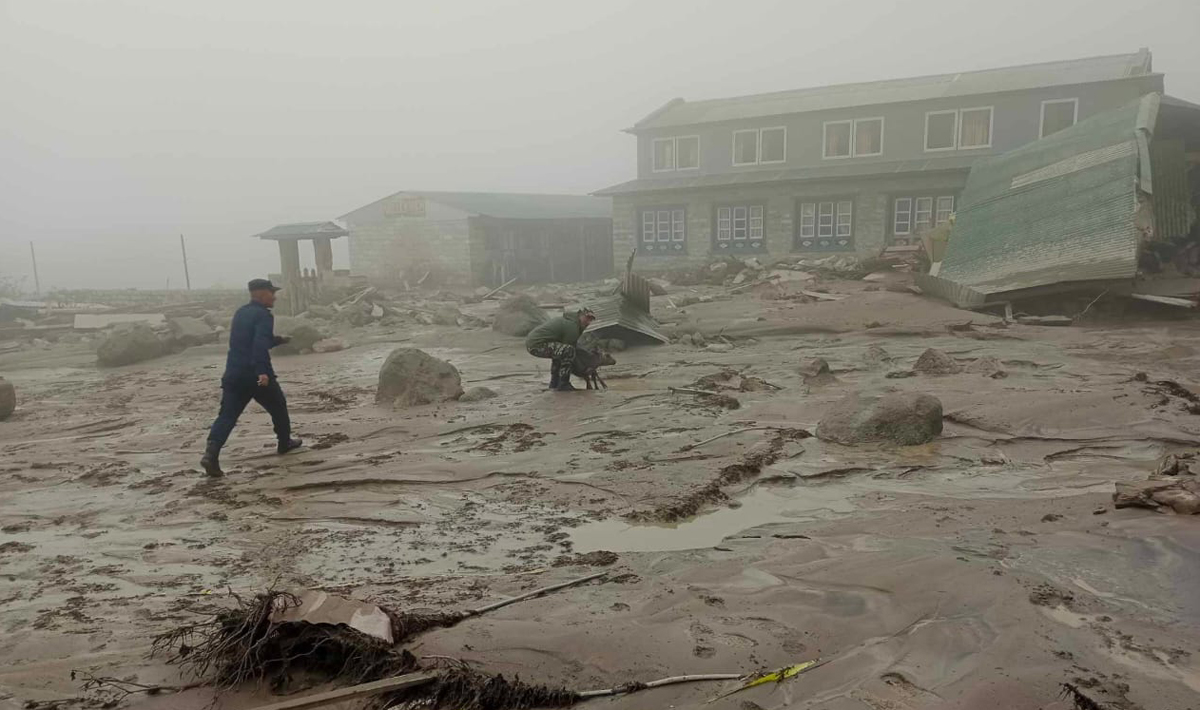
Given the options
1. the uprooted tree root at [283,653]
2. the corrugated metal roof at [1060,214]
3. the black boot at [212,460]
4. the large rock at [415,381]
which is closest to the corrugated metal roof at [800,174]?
the corrugated metal roof at [1060,214]

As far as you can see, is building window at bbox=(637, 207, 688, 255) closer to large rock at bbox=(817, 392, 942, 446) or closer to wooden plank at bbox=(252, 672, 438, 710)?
large rock at bbox=(817, 392, 942, 446)

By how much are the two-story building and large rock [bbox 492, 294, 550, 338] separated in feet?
43.6

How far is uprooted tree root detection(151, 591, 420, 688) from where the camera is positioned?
3291 millimetres

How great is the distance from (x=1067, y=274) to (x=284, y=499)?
13026 mm

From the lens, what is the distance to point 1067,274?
13547mm

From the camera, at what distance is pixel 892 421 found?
7.01 metres


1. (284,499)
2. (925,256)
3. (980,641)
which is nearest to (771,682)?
(980,641)

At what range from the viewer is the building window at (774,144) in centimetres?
2889

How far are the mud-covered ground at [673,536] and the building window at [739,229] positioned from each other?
18125mm

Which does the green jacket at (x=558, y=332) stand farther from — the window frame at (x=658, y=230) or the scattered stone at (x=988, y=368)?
the window frame at (x=658, y=230)

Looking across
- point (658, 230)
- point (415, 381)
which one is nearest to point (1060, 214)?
point (415, 381)

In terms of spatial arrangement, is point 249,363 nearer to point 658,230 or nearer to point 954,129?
point 658,230

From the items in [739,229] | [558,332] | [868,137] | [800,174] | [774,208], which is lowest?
[558,332]

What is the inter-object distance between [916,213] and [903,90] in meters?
5.30
